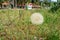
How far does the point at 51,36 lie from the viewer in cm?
307

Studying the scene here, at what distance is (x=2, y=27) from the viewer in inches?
146

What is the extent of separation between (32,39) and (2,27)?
0.84 metres

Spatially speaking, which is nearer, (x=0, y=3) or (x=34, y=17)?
(x=34, y=17)

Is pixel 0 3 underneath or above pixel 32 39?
underneath

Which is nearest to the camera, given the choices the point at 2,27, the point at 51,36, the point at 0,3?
the point at 51,36

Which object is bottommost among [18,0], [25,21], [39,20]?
[18,0]

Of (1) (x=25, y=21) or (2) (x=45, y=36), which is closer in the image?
(2) (x=45, y=36)

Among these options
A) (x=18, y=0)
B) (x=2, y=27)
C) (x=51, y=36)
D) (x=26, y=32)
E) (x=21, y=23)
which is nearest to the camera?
(x=51, y=36)

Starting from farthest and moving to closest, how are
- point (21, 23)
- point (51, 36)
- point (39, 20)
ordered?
point (21, 23), point (51, 36), point (39, 20)

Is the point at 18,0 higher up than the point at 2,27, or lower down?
lower down

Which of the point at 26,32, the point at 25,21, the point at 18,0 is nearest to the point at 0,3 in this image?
the point at 18,0

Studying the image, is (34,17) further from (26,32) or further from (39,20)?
(26,32)

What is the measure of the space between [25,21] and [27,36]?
1096 millimetres

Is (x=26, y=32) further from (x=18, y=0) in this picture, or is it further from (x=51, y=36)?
(x=18, y=0)
